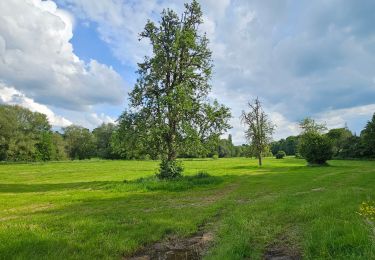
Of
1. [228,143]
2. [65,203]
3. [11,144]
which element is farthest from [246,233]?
[228,143]

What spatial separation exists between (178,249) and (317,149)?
47424 millimetres

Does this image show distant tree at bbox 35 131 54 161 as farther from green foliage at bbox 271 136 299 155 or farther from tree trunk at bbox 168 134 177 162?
tree trunk at bbox 168 134 177 162

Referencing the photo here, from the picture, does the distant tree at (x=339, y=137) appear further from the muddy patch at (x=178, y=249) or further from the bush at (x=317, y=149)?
the muddy patch at (x=178, y=249)

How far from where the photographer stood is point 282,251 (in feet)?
26.7

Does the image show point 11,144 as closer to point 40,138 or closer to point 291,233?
point 40,138

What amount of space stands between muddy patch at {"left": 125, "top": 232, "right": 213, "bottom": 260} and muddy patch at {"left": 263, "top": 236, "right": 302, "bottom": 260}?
5.29ft

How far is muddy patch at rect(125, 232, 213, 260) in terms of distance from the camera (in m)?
8.45

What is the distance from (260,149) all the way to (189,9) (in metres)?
36.9

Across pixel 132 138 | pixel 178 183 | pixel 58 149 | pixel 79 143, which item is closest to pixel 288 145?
pixel 79 143

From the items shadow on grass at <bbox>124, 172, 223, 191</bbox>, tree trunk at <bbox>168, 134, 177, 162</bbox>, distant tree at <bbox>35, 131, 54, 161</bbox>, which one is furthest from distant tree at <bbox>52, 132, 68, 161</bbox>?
shadow on grass at <bbox>124, 172, 223, 191</bbox>

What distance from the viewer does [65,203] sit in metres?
18.9

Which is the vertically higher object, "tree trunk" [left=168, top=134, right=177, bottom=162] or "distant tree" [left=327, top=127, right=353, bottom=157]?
"distant tree" [left=327, top=127, right=353, bottom=157]

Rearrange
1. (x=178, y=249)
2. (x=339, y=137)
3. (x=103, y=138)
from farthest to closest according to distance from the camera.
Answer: (x=103, y=138) < (x=339, y=137) < (x=178, y=249)

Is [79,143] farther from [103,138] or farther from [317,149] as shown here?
[317,149]
